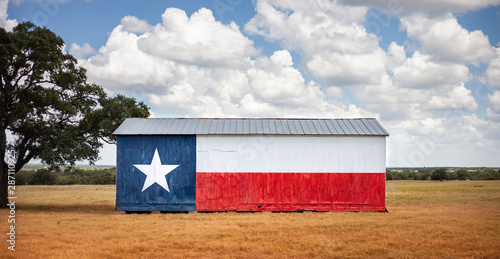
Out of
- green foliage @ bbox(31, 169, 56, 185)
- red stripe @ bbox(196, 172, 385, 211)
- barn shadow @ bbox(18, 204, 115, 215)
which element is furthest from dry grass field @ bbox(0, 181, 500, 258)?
green foliage @ bbox(31, 169, 56, 185)

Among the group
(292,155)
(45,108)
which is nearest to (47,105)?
(45,108)

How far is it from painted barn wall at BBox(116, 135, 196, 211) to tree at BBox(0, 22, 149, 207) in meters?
Result: 3.90

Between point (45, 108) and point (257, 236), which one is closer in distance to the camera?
point (257, 236)

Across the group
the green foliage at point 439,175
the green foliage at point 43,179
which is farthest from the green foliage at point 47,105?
the green foliage at point 439,175

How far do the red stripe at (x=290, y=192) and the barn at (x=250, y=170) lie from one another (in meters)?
0.05

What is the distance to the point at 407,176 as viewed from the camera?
89.1 meters

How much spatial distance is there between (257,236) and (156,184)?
935cm

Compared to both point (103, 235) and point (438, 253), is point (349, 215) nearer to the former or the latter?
point (438, 253)

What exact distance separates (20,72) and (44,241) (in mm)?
15026

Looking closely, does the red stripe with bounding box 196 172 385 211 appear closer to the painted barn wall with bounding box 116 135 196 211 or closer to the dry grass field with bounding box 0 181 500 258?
the painted barn wall with bounding box 116 135 196 211

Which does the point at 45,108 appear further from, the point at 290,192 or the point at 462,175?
the point at 462,175

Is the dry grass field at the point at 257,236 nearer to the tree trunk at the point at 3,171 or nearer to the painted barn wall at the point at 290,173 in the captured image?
the painted barn wall at the point at 290,173

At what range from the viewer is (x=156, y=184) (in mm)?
22406

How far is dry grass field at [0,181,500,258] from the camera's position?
41.0 feet
